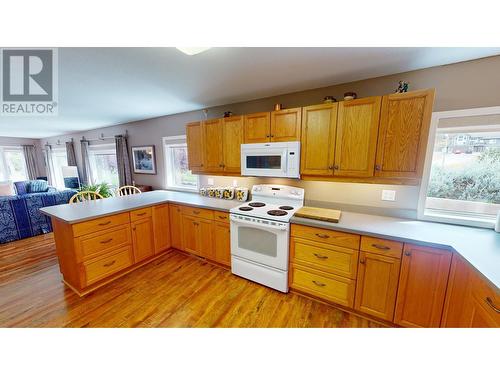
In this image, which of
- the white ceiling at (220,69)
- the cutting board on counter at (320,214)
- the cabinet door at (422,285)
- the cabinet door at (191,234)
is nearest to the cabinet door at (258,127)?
the white ceiling at (220,69)

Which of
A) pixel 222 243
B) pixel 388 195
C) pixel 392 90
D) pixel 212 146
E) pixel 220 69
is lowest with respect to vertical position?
pixel 222 243

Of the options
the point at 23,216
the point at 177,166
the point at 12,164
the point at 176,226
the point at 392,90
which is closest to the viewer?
the point at 392,90

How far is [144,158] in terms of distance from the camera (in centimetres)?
391

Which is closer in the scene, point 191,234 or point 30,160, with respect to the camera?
point 191,234

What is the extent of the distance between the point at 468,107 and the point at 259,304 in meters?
2.62

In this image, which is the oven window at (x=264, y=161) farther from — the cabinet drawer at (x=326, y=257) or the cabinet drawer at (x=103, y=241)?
the cabinet drawer at (x=103, y=241)

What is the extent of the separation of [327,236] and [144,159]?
390cm

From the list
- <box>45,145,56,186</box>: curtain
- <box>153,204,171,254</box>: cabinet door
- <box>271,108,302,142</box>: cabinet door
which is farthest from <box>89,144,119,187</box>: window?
<box>271,108,302,142</box>: cabinet door

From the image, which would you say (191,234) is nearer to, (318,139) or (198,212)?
(198,212)

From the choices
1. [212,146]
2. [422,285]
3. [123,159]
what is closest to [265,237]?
[422,285]

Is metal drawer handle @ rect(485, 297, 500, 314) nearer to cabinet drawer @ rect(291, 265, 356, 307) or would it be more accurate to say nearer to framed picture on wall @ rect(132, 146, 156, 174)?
cabinet drawer @ rect(291, 265, 356, 307)

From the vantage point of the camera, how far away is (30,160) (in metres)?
6.71

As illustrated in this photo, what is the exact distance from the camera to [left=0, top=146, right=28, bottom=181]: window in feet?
20.3
